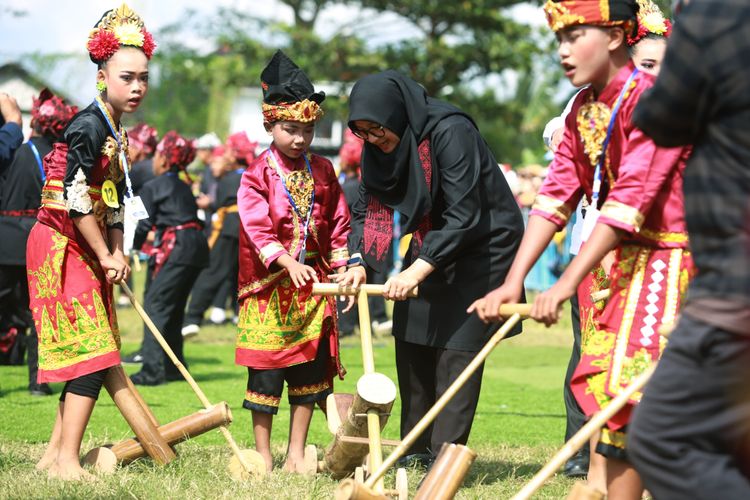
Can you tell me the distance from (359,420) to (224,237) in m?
8.12

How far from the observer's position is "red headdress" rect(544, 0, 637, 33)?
371 cm

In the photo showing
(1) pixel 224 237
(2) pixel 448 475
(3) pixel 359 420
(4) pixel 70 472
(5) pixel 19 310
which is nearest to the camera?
(2) pixel 448 475

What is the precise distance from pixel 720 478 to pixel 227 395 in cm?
623

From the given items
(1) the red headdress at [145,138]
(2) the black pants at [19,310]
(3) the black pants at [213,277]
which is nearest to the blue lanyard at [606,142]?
(2) the black pants at [19,310]

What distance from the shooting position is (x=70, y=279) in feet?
17.5

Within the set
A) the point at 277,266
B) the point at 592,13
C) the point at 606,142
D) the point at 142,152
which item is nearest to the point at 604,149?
the point at 606,142

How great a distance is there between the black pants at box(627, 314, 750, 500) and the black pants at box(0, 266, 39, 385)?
237 inches

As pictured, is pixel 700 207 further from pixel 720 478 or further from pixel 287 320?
pixel 287 320

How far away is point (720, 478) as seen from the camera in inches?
111

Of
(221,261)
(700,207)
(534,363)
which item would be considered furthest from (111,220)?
(221,261)

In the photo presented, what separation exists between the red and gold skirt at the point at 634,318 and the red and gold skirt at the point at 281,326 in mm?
2182

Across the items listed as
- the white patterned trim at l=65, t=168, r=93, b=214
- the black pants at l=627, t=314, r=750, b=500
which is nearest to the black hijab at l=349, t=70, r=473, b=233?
the white patterned trim at l=65, t=168, r=93, b=214

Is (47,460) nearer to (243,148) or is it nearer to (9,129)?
(9,129)

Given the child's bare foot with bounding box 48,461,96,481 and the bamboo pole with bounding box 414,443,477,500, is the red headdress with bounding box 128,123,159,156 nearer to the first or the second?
the child's bare foot with bounding box 48,461,96,481
